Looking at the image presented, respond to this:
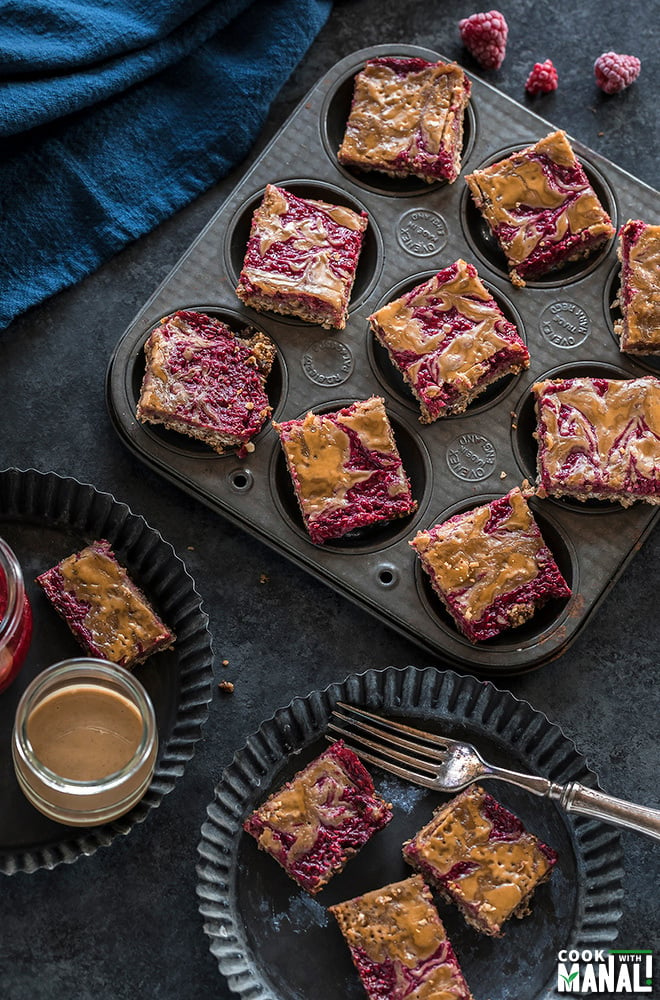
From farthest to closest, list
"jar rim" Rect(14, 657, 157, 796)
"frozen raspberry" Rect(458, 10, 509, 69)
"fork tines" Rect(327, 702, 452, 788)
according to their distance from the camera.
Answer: "frozen raspberry" Rect(458, 10, 509, 69) < "fork tines" Rect(327, 702, 452, 788) < "jar rim" Rect(14, 657, 157, 796)

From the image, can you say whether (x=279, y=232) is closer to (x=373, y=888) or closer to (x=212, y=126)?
A: (x=212, y=126)

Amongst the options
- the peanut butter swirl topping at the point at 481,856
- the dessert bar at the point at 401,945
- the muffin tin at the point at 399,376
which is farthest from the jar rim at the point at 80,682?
the peanut butter swirl topping at the point at 481,856

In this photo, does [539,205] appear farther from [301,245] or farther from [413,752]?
[413,752]

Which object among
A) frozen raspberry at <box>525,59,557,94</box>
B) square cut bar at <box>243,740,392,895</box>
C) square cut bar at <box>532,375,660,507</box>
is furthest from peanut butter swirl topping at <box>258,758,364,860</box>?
frozen raspberry at <box>525,59,557,94</box>

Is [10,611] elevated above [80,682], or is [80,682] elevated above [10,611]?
[10,611]

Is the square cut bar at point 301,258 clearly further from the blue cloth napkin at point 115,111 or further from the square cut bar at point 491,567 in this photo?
the square cut bar at point 491,567

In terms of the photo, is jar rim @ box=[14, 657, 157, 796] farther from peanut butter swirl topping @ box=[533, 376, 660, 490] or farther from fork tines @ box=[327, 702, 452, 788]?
peanut butter swirl topping @ box=[533, 376, 660, 490]

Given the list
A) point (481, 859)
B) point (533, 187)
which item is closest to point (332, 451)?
point (533, 187)
